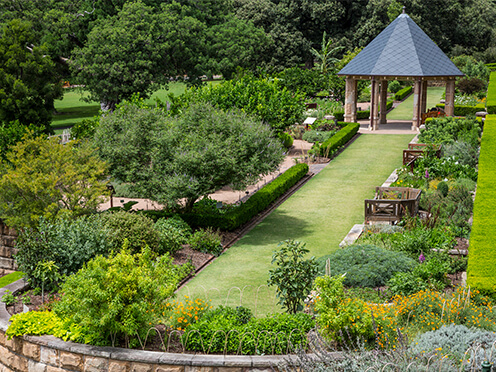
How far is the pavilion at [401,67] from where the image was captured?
32312mm

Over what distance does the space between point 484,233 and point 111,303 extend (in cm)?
864

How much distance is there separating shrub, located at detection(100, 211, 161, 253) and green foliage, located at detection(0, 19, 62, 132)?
789 inches

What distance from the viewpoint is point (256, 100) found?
1091 inches

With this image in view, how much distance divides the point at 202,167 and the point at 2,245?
19.6 feet

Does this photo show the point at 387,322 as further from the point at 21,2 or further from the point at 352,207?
the point at 21,2

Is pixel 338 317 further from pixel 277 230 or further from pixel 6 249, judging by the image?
pixel 6 249

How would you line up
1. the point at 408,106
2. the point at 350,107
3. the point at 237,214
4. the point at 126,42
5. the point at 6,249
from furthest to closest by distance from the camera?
the point at 408,106, the point at 126,42, the point at 350,107, the point at 237,214, the point at 6,249

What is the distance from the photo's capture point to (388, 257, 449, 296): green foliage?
40.0ft

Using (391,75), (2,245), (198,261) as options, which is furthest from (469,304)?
(391,75)

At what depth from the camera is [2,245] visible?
55.2 feet

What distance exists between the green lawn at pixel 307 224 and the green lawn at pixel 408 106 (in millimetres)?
9955

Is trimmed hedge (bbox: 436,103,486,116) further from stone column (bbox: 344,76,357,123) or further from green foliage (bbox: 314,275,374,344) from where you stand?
green foliage (bbox: 314,275,374,344)

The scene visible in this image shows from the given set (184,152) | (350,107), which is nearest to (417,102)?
(350,107)

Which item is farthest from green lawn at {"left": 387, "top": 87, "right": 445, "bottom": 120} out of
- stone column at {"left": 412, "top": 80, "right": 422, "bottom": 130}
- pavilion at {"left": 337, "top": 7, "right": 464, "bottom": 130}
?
stone column at {"left": 412, "top": 80, "right": 422, "bottom": 130}
